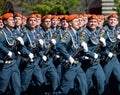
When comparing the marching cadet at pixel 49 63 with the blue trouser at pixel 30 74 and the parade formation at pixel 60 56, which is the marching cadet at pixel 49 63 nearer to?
the parade formation at pixel 60 56

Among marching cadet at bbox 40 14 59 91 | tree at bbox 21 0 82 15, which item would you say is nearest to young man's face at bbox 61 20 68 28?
marching cadet at bbox 40 14 59 91

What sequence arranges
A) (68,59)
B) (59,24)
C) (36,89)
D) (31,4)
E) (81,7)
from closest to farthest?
(68,59) → (36,89) → (59,24) → (31,4) → (81,7)

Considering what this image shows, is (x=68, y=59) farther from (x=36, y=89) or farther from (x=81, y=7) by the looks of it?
(x=81, y=7)

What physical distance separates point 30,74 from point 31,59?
355 millimetres

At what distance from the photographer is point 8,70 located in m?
12.6

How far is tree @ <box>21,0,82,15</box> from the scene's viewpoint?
744 inches

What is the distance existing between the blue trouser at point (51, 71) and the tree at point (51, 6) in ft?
19.0

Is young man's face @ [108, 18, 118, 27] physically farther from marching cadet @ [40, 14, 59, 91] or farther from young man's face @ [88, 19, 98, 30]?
marching cadet @ [40, 14, 59, 91]

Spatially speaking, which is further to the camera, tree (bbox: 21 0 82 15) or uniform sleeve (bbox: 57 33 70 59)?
tree (bbox: 21 0 82 15)

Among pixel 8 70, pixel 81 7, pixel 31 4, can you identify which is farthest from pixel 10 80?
pixel 81 7

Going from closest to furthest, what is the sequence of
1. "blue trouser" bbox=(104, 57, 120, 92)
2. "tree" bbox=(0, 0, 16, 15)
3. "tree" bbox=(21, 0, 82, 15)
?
"blue trouser" bbox=(104, 57, 120, 92)
"tree" bbox=(21, 0, 82, 15)
"tree" bbox=(0, 0, 16, 15)

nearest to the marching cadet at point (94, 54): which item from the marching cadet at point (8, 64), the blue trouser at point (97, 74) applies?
the blue trouser at point (97, 74)

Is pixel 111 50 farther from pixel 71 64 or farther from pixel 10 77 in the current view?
pixel 10 77

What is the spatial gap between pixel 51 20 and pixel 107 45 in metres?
1.78
